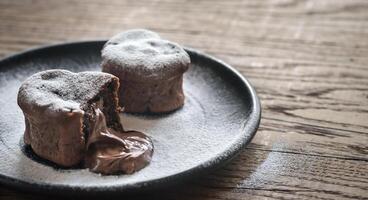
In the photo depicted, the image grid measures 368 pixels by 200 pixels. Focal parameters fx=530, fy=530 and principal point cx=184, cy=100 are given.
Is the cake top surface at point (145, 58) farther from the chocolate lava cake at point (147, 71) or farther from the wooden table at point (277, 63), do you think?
the wooden table at point (277, 63)

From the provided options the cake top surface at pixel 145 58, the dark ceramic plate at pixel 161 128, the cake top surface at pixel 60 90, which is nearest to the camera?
the dark ceramic plate at pixel 161 128

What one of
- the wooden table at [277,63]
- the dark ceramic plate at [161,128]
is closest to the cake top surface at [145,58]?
the dark ceramic plate at [161,128]

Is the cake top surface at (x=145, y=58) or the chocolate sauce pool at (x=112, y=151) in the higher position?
the cake top surface at (x=145, y=58)

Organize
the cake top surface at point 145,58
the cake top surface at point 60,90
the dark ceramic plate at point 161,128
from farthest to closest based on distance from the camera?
1. the cake top surface at point 145,58
2. the cake top surface at point 60,90
3. the dark ceramic plate at point 161,128

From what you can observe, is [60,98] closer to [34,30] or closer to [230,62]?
[230,62]

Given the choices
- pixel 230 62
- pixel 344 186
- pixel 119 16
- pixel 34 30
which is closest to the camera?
pixel 344 186

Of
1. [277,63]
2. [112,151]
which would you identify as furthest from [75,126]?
[277,63]

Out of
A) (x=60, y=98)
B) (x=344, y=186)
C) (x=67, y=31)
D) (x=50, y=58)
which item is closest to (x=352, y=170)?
(x=344, y=186)
